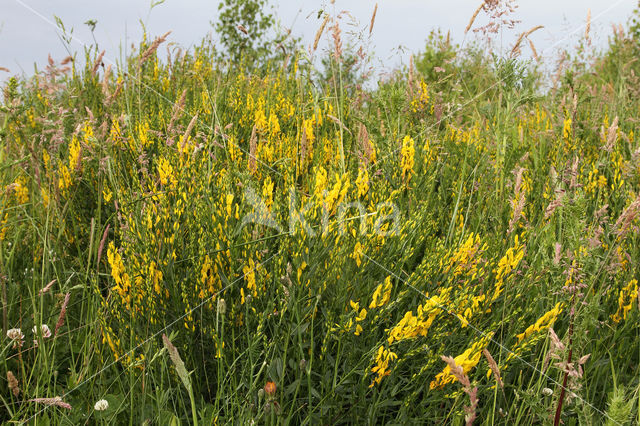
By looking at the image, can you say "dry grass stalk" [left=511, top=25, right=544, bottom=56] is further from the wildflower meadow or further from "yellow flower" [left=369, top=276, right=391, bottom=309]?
"yellow flower" [left=369, top=276, right=391, bottom=309]

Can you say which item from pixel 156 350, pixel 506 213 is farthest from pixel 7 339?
pixel 506 213

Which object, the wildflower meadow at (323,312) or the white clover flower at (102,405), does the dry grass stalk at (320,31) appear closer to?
the wildflower meadow at (323,312)

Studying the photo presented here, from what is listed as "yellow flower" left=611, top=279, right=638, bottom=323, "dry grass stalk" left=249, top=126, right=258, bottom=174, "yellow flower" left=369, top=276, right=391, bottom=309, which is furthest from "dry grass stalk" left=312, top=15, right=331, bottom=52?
"yellow flower" left=611, top=279, right=638, bottom=323

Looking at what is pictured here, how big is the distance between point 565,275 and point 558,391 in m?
0.33

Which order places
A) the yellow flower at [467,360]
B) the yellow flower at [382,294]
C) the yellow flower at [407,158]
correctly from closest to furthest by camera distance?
the yellow flower at [467,360]
the yellow flower at [382,294]
the yellow flower at [407,158]

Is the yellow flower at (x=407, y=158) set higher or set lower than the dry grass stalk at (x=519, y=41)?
lower

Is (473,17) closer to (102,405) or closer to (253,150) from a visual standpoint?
(253,150)

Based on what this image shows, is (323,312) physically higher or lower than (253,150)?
lower

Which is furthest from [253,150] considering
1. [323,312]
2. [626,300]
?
[626,300]

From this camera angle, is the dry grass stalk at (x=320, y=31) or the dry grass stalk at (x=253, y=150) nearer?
the dry grass stalk at (x=253, y=150)

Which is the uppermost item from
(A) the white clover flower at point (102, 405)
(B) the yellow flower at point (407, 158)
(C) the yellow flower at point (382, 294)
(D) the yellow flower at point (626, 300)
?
(B) the yellow flower at point (407, 158)

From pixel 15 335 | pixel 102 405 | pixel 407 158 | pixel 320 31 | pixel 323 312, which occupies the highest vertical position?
pixel 320 31

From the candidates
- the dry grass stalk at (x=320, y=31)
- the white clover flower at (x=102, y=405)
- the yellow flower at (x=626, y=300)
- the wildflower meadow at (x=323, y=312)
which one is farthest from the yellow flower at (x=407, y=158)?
the white clover flower at (x=102, y=405)

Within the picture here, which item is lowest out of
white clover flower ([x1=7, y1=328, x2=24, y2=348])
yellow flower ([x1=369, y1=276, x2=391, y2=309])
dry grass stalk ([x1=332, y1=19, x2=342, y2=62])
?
white clover flower ([x1=7, y1=328, x2=24, y2=348])
